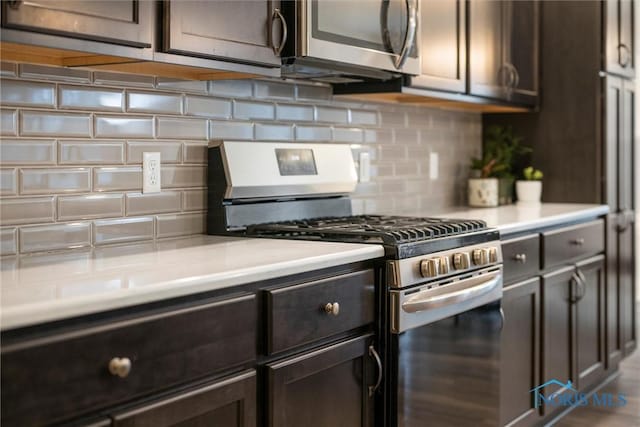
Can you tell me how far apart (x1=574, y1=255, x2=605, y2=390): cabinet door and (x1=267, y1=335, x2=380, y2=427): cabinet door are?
5.34 ft

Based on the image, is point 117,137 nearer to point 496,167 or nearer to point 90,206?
point 90,206

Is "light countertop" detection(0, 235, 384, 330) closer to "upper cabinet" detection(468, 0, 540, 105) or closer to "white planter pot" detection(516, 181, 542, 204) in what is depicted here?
"upper cabinet" detection(468, 0, 540, 105)

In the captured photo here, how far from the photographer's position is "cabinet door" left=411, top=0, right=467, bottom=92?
2.91 m

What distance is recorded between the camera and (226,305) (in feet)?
5.34

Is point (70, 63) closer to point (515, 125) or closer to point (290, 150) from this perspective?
point (290, 150)

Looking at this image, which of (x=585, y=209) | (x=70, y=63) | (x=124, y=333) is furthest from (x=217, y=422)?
(x=585, y=209)

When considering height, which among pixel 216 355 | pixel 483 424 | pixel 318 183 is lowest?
pixel 483 424

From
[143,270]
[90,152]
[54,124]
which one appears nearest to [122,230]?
[90,152]

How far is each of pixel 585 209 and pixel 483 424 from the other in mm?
1399

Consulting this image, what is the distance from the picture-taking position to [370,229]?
2275 millimetres

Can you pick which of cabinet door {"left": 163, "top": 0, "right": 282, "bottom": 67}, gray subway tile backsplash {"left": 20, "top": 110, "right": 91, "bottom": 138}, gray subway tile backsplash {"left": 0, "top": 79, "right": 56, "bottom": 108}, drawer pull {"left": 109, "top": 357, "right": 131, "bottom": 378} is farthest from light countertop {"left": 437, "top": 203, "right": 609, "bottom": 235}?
drawer pull {"left": 109, "top": 357, "right": 131, "bottom": 378}

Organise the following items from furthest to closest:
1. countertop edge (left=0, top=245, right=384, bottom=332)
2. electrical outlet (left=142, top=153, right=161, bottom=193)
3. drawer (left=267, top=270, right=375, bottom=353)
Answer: electrical outlet (left=142, top=153, right=161, bottom=193)
drawer (left=267, top=270, right=375, bottom=353)
countertop edge (left=0, top=245, right=384, bottom=332)

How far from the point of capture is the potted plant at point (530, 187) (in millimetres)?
3939

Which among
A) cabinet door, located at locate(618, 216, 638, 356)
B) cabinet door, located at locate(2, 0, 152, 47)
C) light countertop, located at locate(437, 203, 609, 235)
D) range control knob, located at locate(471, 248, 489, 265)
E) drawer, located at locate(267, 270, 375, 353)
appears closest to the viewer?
cabinet door, located at locate(2, 0, 152, 47)
